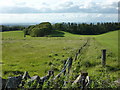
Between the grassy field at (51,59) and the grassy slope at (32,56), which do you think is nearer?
the grassy field at (51,59)

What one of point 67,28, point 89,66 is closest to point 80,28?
point 67,28

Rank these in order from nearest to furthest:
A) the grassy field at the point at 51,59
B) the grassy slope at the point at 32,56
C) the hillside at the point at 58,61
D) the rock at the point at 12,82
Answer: the rock at the point at 12,82 → the hillside at the point at 58,61 → the grassy field at the point at 51,59 → the grassy slope at the point at 32,56

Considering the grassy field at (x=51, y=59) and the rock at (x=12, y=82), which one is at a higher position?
the rock at (x=12, y=82)

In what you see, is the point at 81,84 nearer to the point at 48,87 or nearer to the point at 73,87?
the point at 73,87

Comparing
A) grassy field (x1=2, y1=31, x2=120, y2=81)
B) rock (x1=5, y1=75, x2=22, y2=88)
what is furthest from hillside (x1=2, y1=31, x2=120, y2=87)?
rock (x1=5, y1=75, x2=22, y2=88)

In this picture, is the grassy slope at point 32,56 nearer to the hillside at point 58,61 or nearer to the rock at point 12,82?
the hillside at point 58,61

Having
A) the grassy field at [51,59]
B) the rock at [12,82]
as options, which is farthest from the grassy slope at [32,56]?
the rock at [12,82]

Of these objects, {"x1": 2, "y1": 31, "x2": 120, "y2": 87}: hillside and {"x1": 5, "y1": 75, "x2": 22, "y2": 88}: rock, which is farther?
{"x1": 2, "y1": 31, "x2": 120, "y2": 87}: hillside

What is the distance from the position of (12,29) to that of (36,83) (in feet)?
190

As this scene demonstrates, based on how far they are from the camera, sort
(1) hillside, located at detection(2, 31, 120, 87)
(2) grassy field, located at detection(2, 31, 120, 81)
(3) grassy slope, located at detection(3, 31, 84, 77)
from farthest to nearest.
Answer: (3) grassy slope, located at detection(3, 31, 84, 77)
(2) grassy field, located at detection(2, 31, 120, 81)
(1) hillside, located at detection(2, 31, 120, 87)

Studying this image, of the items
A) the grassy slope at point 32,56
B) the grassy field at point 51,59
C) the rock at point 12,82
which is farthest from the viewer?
the grassy slope at point 32,56

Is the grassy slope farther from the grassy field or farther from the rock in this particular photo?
the rock

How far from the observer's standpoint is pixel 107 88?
4.14 m

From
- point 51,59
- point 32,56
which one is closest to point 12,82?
point 51,59
